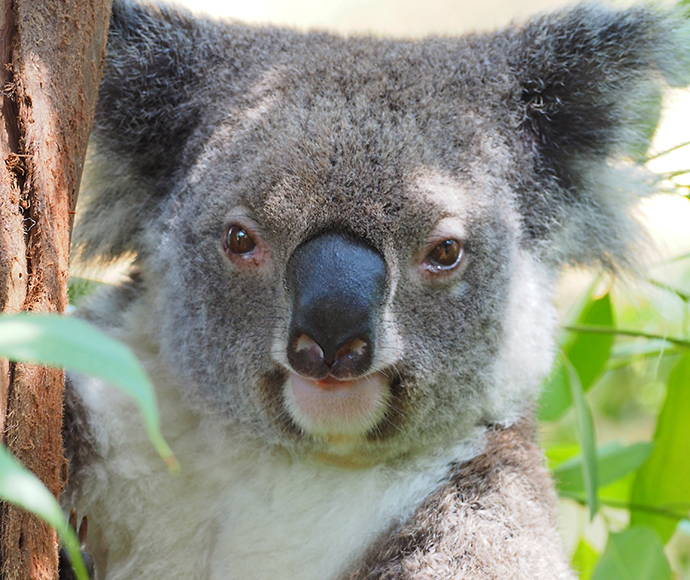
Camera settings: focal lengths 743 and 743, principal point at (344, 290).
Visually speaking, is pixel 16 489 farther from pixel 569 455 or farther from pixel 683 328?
pixel 569 455

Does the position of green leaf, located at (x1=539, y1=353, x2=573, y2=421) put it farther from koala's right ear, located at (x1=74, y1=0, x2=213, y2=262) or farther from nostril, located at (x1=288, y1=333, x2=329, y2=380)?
koala's right ear, located at (x1=74, y1=0, x2=213, y2=262)

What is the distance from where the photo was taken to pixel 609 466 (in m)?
2.53

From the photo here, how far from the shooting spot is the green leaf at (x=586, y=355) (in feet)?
8.88

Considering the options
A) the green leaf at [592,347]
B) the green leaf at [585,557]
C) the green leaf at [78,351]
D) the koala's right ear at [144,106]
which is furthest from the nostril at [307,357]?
the green leaf at [585,557]

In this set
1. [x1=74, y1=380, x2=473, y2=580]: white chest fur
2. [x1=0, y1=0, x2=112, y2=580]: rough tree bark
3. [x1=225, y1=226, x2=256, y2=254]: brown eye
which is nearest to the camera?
[x1=0, y1=0, x2=112, y2=580]: rough tree bark

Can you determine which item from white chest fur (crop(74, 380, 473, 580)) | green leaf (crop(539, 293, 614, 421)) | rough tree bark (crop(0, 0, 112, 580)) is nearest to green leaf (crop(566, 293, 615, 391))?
green leaf (crop(539, 293, 614, 421))

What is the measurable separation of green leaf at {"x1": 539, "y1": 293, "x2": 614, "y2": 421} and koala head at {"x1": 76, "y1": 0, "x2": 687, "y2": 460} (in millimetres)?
689

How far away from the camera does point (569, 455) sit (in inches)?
119

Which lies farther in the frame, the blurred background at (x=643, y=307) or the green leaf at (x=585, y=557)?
the green leaf at (x=585, y=557)

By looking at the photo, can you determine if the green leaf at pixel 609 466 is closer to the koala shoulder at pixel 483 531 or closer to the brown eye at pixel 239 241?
the koala shoulder at pixel 483 531

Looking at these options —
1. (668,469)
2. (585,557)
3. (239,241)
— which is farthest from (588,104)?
(585,557)

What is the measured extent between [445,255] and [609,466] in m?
1.26

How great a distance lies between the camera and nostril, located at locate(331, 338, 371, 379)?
4.94 feet

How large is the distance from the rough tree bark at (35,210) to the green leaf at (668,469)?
2.08 m
